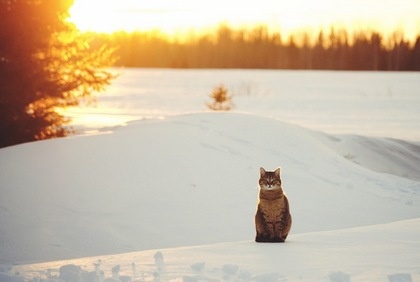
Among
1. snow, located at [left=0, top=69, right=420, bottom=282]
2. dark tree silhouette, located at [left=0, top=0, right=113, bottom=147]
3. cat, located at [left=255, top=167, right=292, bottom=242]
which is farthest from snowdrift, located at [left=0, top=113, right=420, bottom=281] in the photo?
dark tree silhouette, located at [left=0, top=0, right=113, bottom=147]

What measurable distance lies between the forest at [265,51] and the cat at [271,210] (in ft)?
137

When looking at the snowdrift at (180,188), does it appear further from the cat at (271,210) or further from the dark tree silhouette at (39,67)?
the dark tree silhouette at (39,67)

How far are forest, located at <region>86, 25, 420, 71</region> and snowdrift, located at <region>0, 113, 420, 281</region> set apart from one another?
3322cm

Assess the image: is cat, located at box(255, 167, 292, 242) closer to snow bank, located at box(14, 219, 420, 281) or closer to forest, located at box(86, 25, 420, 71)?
snow bank, located at box(14, 219, 420, 281)

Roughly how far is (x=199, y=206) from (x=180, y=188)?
2.77ft

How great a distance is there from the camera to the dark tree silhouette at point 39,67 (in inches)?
655

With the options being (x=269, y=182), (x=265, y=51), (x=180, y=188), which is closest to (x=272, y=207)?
(x=269, y=182)

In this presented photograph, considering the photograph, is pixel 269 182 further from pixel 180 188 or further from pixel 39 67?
pixel 39 67

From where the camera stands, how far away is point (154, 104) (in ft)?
118

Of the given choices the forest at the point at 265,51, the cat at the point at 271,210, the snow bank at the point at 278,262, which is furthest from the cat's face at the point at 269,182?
the forest at the point at 265,51

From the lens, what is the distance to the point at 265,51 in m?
81.8

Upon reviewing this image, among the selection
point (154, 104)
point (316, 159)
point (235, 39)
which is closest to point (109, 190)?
point (316, 159)

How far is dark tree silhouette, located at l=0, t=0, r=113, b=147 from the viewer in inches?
655

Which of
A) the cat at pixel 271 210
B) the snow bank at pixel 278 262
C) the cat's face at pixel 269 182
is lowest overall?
the snow bank at pixel 278 262
